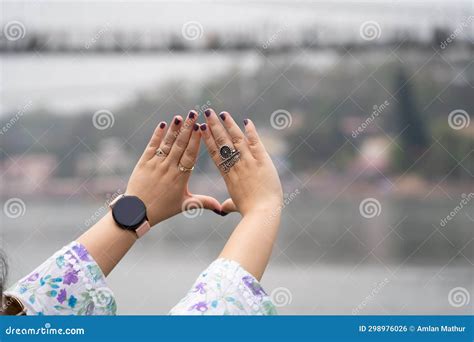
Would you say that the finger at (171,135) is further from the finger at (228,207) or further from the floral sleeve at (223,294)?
the floral sleeve at (223,294)

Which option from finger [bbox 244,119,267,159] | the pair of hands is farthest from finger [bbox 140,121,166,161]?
finger [bbox 244,119,267,159]

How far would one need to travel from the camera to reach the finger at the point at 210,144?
76cm

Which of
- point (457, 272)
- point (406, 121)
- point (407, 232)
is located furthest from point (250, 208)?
point (406, 121)

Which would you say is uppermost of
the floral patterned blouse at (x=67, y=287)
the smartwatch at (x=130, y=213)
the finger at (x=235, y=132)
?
the finger at (x=235, y=132)

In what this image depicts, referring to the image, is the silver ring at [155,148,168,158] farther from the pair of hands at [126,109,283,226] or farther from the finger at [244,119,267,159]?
the finger at [244,119,267,159]

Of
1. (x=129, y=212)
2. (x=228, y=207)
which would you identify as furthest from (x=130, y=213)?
(x=228, y=207)

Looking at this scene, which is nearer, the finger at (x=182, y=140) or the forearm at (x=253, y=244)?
the forearm at (x=253, y=244)

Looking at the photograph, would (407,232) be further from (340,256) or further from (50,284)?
(50,284)

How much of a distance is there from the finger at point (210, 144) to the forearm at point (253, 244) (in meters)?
0.10

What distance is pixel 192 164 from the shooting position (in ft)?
2.69

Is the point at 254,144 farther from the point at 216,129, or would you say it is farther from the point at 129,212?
the point at 129,212

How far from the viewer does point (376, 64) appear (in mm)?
16375

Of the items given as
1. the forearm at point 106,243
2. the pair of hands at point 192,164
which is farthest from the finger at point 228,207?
the forearm at point 106,243
